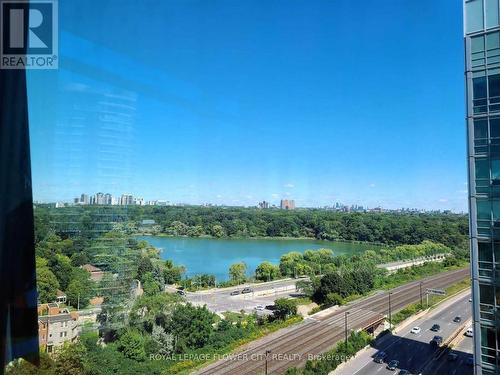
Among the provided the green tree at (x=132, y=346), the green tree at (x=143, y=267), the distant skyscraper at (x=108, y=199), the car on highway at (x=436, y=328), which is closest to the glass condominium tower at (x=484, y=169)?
the distant skyscraper at (x=108, y=199)

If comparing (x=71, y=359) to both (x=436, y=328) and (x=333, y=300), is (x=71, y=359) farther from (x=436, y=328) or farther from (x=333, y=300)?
(x=333, y=300)

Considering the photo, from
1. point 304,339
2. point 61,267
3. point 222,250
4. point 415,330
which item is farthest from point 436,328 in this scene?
point 222,250

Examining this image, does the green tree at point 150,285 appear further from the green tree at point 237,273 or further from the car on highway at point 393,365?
the green tree at point 237,273

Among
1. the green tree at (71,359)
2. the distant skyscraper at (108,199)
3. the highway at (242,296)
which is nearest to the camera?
the green tree at (71,359)

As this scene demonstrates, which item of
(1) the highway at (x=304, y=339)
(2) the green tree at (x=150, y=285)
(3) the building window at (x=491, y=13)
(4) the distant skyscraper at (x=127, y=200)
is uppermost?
(3) the building window at (x=491, y=13)

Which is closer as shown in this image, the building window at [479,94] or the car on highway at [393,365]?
the building window at [479,94]

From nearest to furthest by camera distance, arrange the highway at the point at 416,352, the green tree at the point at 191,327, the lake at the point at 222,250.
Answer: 1. the highway at the point at 416,352
2. the green tree at the point at 191,327
3. the lake at the point at 222,250

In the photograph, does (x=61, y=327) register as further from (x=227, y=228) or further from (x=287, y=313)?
(x=227, y=228)
